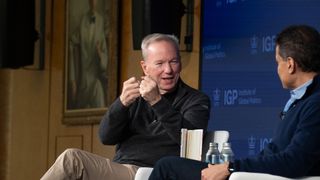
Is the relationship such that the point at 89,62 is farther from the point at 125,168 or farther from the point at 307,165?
the point at 307,165

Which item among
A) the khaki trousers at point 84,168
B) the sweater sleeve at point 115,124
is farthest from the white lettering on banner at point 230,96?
the khaki trousers at point 84,168

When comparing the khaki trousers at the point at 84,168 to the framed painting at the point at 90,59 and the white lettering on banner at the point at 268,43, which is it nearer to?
the white lettering on banner at the point at 268,43

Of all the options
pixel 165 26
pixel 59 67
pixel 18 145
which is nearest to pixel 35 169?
pixel 18 145

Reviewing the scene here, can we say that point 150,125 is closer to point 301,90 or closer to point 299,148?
point 301,90

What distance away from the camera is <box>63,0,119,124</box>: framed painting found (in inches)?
293

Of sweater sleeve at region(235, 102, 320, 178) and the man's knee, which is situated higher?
sweater sleeve at region(235, 102, 320, 178)

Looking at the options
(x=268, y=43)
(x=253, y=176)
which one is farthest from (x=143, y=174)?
(x=268, y=43)

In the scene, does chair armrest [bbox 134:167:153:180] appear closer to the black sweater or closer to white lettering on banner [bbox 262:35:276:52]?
the black sweater

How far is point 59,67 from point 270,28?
3446 millimetres

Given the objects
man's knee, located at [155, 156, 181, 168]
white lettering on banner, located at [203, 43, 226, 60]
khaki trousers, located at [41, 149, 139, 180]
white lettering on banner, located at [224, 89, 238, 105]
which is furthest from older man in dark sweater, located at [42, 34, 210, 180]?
white lettering on banner, located at [203, 43, 226, 60]

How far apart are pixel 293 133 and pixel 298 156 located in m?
0.16

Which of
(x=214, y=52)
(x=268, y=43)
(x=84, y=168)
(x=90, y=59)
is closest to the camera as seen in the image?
(x=84, y=168)

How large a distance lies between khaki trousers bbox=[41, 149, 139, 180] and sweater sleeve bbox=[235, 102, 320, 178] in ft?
2.98

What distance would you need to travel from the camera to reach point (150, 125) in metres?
4.26
